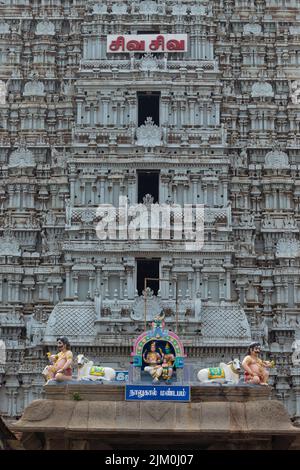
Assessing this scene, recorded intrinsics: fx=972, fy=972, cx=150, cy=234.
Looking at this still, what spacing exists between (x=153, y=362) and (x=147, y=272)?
64.0 feet

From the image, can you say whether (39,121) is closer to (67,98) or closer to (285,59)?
(67,98)

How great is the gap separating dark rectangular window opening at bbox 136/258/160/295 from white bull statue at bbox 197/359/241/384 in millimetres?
18724

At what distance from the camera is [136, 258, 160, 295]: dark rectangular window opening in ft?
157

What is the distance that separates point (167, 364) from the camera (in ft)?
95.5

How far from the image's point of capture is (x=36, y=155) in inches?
2044

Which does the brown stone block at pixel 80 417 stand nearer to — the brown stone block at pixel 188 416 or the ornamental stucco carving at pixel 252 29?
the brown stone block at pixel 188 416

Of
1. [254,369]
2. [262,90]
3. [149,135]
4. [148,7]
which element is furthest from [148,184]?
[254,369]

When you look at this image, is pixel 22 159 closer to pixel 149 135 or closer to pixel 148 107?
pixel 149 135

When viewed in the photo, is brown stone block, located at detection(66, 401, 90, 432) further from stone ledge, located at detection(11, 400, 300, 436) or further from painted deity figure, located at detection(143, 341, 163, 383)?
painted deity figure, located at detection(143, 341, 163, 383)

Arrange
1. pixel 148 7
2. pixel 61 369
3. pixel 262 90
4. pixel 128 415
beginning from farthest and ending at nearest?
pixel 148 7, pixel 262 90, pixel 61 369, pixel 128 415

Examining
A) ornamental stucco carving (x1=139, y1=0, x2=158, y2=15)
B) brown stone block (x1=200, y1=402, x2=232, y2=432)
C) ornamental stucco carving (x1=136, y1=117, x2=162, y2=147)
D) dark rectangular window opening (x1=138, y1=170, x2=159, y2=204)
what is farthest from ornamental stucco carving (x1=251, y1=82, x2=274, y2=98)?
brown stone block (x1=200, y1=402, x2=232, y2=432)
